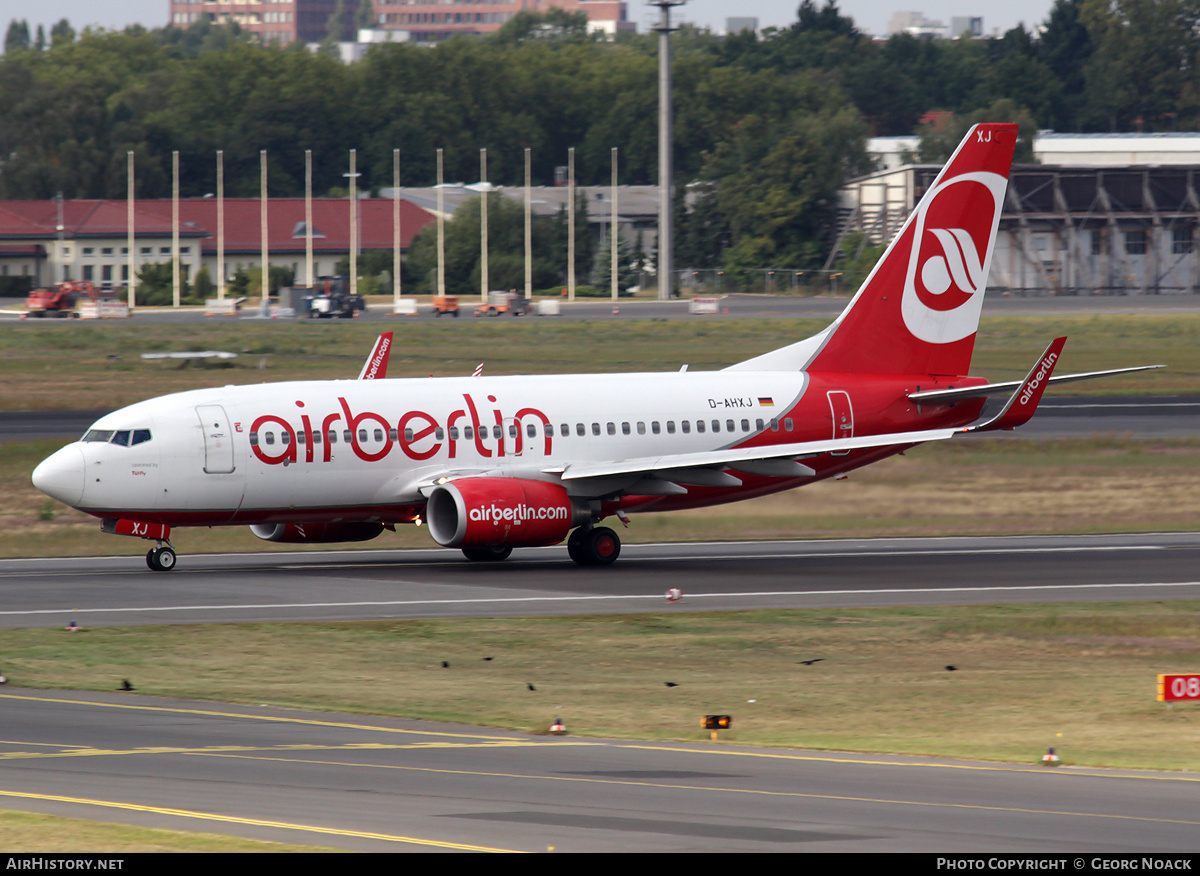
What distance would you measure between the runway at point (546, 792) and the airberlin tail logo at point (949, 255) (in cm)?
2493

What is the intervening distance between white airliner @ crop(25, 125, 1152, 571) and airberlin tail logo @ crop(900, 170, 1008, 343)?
0.17 ft

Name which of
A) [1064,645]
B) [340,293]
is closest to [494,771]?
[1064,645]

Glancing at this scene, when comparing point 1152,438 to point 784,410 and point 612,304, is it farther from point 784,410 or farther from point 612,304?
point 612,304

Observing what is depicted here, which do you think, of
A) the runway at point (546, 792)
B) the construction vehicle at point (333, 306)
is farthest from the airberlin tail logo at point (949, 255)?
the construction vehicle at point (333, 306)

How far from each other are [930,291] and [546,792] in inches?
1153

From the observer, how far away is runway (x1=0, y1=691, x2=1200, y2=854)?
15773 millimetres

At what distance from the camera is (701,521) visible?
4500 cm

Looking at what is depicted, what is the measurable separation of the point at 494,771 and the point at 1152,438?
46713mm

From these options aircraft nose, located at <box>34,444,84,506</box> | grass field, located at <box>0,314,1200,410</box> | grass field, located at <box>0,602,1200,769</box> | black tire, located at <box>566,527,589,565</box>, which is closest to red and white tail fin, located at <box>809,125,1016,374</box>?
black tire, located at <box>566,527,589,565</box>

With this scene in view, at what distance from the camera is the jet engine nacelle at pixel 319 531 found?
40.5 m

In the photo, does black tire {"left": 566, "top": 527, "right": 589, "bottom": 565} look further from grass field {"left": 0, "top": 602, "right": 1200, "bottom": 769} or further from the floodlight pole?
the floodlight pole

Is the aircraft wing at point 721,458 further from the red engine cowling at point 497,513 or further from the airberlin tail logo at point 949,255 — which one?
the airberlin tail logo at point 949,255

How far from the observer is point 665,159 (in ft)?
486
